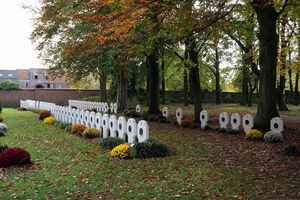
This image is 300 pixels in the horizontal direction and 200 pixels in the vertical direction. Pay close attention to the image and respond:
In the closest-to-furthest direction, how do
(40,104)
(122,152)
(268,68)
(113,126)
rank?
1. (122,152)
2. (113,126)
3. (268,68)
4. (40,104)

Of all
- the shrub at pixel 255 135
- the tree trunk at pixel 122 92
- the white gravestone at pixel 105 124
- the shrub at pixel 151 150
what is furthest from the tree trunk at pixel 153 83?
the shrub at pixel 151 150

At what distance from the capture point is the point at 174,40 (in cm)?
1170

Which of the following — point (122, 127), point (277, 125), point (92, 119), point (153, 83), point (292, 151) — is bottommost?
point (292, 151)

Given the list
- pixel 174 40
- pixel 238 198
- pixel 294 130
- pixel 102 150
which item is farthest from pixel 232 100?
pixel 238 198

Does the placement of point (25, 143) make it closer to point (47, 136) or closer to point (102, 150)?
point (47, 136)

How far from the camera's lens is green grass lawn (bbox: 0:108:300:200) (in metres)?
5.57

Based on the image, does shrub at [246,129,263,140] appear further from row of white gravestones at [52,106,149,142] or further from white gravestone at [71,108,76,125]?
white gravestone at [71,108,76,125]

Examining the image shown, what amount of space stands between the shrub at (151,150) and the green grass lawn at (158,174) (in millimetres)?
312

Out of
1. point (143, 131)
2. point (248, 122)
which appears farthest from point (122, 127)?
point (248, 122)

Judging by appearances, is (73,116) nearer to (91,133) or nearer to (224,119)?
(91,133)

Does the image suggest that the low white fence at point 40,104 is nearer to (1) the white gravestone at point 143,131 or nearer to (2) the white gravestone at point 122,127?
(2) the white gravestone at point 122,127

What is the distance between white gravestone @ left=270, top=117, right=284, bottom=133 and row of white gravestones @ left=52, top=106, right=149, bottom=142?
590 cm

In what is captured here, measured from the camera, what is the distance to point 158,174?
271 inches

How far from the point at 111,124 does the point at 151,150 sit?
334 centimetres
